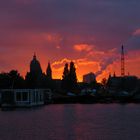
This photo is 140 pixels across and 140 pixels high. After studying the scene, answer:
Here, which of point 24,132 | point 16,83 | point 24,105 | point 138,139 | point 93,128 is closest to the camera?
point 138,139

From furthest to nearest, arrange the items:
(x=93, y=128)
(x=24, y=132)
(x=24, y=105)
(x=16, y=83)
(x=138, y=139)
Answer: (x=16, y=83), (x=24, y=105), (x=93, y=128), (x=24, y=132), (x=138, y=139)

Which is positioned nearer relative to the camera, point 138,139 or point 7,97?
point 138,139

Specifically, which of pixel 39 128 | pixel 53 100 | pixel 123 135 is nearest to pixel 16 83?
pixel 53 100

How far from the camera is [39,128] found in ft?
266

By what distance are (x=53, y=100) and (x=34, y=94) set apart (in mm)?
39067

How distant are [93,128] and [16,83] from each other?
4591 inches

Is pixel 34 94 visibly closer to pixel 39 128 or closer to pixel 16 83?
pixel 16 83

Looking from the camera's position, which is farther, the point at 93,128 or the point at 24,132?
the point at 93,128

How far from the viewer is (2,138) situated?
67.6 metres

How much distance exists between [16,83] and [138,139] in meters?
131

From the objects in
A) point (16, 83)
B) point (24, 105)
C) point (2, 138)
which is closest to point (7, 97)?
point (24, 105)

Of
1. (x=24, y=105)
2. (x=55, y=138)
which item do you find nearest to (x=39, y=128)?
(x=55, y=138)

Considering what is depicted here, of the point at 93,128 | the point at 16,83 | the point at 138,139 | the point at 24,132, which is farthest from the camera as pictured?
the point at 16,83

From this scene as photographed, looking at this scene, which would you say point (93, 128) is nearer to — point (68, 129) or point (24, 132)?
point (68, 129)
